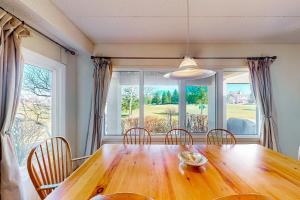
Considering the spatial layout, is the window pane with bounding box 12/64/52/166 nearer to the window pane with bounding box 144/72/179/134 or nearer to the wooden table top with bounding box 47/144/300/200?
the wooden table top with bounding box 47/144/300/200

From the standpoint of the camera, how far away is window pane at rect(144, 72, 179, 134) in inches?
125

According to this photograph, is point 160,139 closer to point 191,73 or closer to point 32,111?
point 191,73

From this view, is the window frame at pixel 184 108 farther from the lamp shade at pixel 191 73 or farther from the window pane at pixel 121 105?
the lamp shade at pixel 191 73

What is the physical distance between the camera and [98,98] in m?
2.94

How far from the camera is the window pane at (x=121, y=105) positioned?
10.4ft

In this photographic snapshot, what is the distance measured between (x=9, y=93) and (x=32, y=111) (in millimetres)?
738

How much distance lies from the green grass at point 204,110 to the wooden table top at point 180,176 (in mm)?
1380

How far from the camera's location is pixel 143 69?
3.15 metres

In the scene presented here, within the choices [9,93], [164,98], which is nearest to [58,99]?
[9,93]

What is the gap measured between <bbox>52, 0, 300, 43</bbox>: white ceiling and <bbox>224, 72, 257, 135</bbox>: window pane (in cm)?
69

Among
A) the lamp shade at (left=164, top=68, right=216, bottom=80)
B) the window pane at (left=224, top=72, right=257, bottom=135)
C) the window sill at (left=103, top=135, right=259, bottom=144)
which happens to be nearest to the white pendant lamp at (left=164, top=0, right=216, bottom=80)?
the lamp shade at (left=164, top=68, right=216, bottom=80)

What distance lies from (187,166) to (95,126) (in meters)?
1.91

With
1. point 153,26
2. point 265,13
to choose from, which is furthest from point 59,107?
point 265,13

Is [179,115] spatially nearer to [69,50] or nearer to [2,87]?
[69,50]
